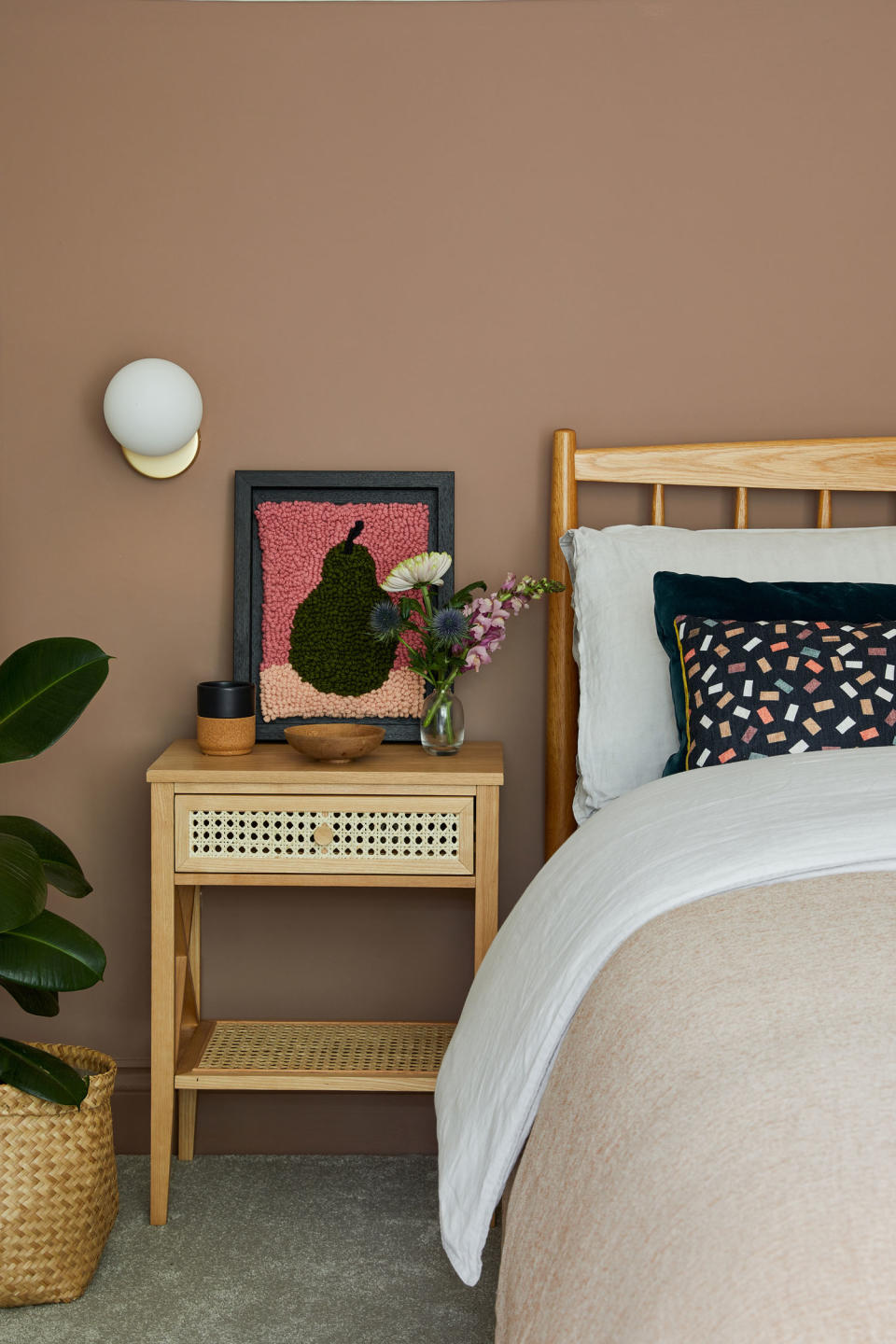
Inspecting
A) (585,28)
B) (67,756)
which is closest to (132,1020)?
(67,756)

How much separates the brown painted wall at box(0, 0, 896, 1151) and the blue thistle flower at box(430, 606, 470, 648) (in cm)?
23

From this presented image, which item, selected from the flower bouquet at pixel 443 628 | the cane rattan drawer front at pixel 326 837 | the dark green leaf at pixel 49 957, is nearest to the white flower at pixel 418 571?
the flower bouquet at pixel 443 628

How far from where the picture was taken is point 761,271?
2123 millimetres

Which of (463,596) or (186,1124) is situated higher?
(463,596)

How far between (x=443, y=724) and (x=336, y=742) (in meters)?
0.23

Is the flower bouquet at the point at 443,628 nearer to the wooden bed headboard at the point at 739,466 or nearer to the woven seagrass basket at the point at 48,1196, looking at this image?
the wooden bed headboard at the point at 739,466

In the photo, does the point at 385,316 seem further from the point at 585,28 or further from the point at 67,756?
the point at 67,756

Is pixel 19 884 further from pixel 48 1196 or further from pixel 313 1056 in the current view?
pixel 313 1056

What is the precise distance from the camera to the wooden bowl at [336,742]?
1843 millimetres

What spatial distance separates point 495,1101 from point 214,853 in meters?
0.85

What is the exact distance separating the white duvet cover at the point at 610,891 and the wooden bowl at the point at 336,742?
58 centimetres

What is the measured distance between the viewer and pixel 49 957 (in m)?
1.55

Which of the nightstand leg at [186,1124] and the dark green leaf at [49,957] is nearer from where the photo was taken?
the dark green leaf at [49,957]

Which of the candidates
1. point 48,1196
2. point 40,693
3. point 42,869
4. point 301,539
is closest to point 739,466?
point 301,539
